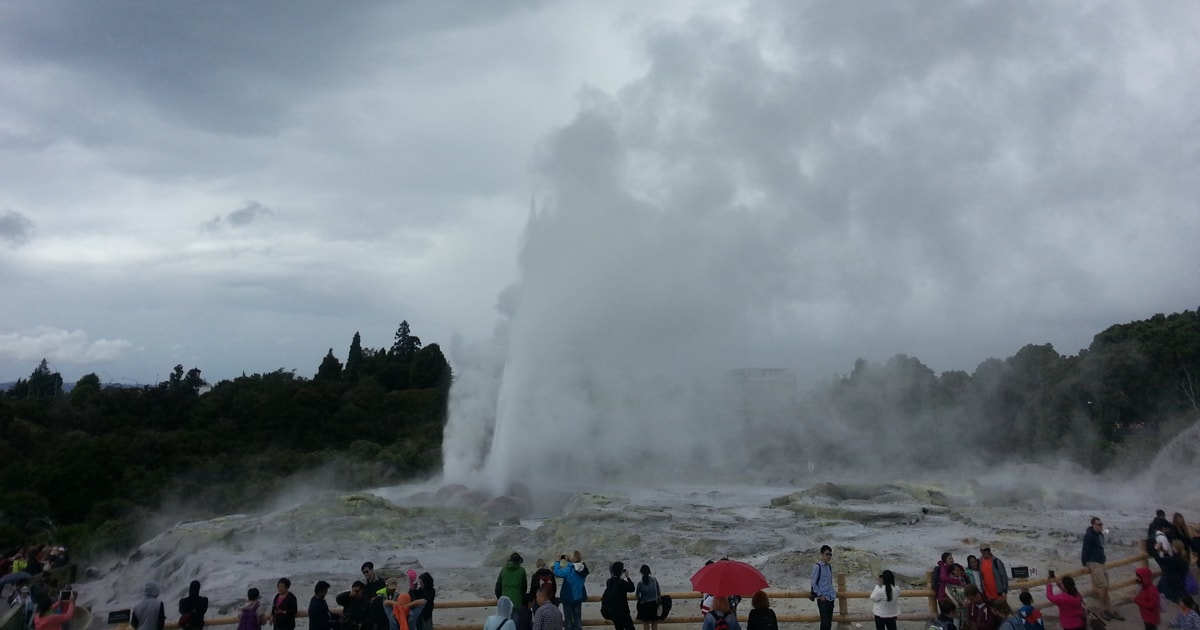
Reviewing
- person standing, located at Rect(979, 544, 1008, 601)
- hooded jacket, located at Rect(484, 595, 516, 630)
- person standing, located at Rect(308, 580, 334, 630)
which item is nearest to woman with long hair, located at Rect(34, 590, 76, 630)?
person standing, located at Rect(308, 580, 334, 630)

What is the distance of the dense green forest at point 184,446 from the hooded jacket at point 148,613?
1672 cm

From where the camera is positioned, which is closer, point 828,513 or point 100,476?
point 828,513

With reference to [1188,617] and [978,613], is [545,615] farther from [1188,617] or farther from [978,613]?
[1188,617]

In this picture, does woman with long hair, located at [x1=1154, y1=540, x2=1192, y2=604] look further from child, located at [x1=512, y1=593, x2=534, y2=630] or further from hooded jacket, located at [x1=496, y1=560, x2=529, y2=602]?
hooded jacket, located at [x1=496, y1=560, x2=529, y2=602]

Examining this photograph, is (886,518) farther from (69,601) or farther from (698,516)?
(69,601)

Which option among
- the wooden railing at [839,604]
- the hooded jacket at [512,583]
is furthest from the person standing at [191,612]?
the hooded jacket at [512,583]

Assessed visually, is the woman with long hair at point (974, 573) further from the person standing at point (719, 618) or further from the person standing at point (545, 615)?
the person standing at point (545, 615)

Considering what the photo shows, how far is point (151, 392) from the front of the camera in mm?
45312

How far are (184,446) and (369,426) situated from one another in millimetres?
11788

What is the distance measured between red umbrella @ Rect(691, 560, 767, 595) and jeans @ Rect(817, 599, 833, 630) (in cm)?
151

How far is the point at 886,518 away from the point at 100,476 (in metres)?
26.9

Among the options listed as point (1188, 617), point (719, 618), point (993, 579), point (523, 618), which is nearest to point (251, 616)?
point (523, 618)

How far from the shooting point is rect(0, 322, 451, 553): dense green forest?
2542 cm

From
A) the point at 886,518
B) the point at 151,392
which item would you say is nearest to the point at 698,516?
the point at 886,518
